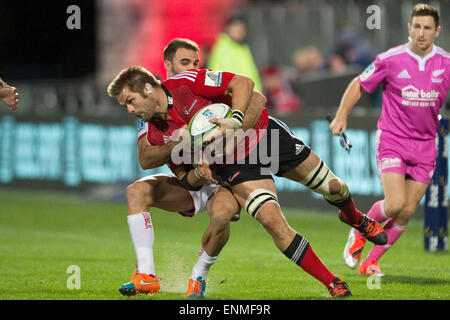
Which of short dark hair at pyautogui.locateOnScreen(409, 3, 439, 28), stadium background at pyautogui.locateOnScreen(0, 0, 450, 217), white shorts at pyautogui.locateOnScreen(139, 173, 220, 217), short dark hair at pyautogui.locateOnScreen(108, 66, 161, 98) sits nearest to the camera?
short dark hair at pyautogui.locateOnScreen(108, 66, 161, 98)

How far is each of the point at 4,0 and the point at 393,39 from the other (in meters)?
15.8

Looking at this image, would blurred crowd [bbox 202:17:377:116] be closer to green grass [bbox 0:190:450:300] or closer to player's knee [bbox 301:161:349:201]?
green grass [bbox 0:190:450:300]

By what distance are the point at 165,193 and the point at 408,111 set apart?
2538 mm

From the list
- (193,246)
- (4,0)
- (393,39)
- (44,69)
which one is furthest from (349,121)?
(4,0)

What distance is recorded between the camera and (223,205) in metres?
7.24

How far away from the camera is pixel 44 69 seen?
27.0m

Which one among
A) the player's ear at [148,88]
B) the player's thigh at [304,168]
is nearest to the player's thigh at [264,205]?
the player's thigh at [304,168]

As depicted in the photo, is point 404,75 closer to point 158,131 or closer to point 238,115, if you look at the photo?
point 238,115

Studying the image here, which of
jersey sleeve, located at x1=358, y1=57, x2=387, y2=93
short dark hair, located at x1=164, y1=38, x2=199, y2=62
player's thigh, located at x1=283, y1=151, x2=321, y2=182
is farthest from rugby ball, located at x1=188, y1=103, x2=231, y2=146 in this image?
jersey sleeve, located at x1=358, y1=57, x2=387, y2=93

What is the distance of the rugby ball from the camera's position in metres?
6.92

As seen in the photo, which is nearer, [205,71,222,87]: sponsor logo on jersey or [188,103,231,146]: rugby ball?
[188,103,231,146]: rugby ball

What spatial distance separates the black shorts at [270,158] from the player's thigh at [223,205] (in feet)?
0.34

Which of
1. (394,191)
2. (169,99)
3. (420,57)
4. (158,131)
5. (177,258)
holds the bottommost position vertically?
(177,258)

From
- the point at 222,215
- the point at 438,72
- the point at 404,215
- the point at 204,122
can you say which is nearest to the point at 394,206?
the point at 404,215
